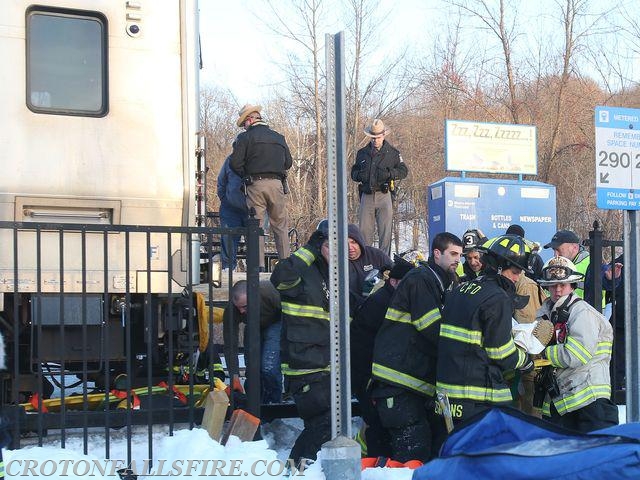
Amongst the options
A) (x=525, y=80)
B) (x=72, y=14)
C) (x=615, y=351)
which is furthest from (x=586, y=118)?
(x=72, y=14)

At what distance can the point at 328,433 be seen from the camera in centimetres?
595

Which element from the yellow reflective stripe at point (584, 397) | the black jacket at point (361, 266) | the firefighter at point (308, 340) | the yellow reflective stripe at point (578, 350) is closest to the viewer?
the yellow reflective stripe at point (578, 350)

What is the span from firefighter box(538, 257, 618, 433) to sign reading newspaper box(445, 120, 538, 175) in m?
9.74

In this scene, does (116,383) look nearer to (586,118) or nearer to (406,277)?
(406,277)

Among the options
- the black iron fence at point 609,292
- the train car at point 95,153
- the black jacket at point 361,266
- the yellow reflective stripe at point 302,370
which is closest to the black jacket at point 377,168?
the black iron fence at point 609,292

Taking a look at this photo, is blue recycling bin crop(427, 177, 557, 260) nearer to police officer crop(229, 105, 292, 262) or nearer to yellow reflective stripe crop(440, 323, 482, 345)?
police officer crop(229, 105, 292, 262)

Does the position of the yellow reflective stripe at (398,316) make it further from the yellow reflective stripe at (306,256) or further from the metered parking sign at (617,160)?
the metered parking sign at (617,160)

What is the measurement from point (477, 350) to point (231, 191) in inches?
191

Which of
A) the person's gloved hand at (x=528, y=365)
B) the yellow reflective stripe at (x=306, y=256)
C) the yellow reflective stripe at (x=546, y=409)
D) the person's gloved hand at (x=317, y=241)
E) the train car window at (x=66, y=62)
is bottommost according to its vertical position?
the yellow reflective stripe at (x=546, y=409)

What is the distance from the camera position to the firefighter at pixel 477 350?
5.05 meters

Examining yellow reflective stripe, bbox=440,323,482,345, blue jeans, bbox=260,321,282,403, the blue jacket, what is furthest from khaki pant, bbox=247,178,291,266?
yellow reflective stripe, bbox=440,323,482,345

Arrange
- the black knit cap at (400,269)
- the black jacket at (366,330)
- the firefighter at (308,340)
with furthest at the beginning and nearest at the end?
the black jacket at (366,330) → the black knit cap at (400,269) → the firefighter at (308,340)

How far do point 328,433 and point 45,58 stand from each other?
3651mm

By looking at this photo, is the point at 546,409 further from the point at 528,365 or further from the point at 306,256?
the point at 306,256
